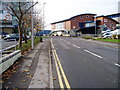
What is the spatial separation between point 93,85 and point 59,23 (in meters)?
95.8

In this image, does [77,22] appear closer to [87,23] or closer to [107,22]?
[87,23]

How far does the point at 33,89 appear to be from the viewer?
4918 mm

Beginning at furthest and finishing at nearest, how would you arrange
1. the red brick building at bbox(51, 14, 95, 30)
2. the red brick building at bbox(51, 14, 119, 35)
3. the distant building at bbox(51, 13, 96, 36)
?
the red brick building at bbox(51, 14, 95, 30)
the distant building at bbox(51, 13, 96, 36)
the red brick building at bbox(51, 14, 119, 35)

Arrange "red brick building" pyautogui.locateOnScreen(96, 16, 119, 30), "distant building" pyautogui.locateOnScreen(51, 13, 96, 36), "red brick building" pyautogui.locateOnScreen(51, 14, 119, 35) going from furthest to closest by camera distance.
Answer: "distant building" pyautogui.locateOnScreen(51, 13, 96, 36) → "red brick building" pyautogui.locateOnScreen(51, 14, 119, 35) → "red brick building" pyautogui.locateOnScreen(96, 16, 119, 30)

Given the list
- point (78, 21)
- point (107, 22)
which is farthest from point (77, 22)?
point (107, 22)

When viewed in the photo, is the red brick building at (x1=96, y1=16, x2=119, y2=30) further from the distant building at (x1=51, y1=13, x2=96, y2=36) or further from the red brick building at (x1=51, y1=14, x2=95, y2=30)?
the red brick building at (x1=51, y1=14, x2=95, y2=30)

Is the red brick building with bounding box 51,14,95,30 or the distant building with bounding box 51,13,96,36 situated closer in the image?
the distant building with bounding box 51,13,96,36

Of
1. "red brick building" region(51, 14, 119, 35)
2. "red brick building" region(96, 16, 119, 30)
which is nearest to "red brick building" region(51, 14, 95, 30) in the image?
"red brick building" region(51, 14, 119, 35)

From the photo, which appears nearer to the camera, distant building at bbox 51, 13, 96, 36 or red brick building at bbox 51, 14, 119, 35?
red brick building at bbox 51, 14, 119, 35

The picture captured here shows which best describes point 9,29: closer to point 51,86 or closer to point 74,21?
point 74,21

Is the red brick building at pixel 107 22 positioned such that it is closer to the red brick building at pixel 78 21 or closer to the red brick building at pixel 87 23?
the red brick building at pixel 87 23

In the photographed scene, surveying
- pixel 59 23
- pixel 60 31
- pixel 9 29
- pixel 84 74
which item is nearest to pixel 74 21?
pixel 60 31

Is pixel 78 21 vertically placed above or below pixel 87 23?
above

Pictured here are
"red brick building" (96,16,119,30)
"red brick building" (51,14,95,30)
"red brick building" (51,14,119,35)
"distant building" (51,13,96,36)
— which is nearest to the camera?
"red brick building" (96,16,119,30)
